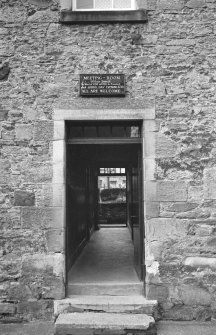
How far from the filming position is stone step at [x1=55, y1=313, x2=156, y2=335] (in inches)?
163

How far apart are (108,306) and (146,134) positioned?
238 cm

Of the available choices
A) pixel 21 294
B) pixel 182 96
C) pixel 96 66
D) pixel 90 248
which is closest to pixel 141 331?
pixel 21 294

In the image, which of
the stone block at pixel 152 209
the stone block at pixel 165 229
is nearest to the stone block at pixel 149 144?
the stone block at pixel 152 209

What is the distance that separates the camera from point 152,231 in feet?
15.6

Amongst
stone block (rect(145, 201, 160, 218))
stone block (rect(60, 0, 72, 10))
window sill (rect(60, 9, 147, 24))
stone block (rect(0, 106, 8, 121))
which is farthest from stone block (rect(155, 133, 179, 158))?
stone block (rect(60, 0, 72, 10))

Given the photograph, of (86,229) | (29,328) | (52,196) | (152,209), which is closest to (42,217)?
(52,196)

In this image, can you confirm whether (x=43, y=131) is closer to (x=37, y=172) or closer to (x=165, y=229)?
(x=37, y=172)

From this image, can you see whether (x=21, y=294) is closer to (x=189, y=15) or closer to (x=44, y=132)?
(x=44, y=132)

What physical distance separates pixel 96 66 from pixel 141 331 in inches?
140

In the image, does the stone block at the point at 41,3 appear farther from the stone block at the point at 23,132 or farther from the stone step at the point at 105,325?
the stone step at the point at 105,325

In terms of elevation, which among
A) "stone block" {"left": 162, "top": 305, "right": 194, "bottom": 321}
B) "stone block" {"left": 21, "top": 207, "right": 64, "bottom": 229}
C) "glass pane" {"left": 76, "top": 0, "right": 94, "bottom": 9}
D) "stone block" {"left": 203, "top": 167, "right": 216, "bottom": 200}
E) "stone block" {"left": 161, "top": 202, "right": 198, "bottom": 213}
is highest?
"glass pane" {"left": 76, "top": 0, "right": 94, "bottom": 9}

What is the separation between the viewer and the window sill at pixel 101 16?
16.1 ft

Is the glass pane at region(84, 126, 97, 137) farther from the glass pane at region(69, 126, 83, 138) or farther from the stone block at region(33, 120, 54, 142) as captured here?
the stone block at region(33, 120, 54, 142)

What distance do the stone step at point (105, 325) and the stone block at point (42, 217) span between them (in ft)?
4.11
